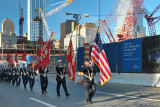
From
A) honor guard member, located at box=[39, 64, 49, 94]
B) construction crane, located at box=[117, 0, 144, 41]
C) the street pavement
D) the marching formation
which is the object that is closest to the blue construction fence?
the street pavement

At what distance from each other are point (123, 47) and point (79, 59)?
6.56 m

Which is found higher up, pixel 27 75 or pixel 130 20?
pixel 130 20

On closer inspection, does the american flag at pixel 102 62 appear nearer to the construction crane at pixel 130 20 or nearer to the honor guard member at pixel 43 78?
the honor guard member at pixel 43 78

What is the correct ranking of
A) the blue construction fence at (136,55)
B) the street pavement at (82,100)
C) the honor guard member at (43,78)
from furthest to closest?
the blue construction fence at (136,55) → the honor guard member at (43,78) → the street pavement at (82,100)

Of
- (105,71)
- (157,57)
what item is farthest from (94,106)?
(157,57)

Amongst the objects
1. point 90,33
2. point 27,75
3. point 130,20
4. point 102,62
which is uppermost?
point 130,20

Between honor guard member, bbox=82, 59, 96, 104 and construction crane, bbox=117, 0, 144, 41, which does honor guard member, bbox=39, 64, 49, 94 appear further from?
construction crane, bbox=117, 0, 144, 41

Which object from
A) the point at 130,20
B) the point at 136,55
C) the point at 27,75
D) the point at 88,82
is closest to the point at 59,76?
the point at 88,82

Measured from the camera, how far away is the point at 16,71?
666 inches

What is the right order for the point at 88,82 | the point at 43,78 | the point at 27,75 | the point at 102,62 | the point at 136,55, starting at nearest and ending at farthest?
the point at 88,82
the point at 102,62
the point at 43,78
the point at 27,75
the point at 136,55

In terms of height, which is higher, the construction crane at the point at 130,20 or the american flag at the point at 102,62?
the construction crane at the point at 130,20

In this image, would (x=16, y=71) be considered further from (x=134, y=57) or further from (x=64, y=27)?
(x=64, y=27)

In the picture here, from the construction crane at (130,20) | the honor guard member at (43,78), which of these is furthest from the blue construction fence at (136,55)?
the construction crane at (130,20)

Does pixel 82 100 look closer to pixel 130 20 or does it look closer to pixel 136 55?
pixel 136 55
